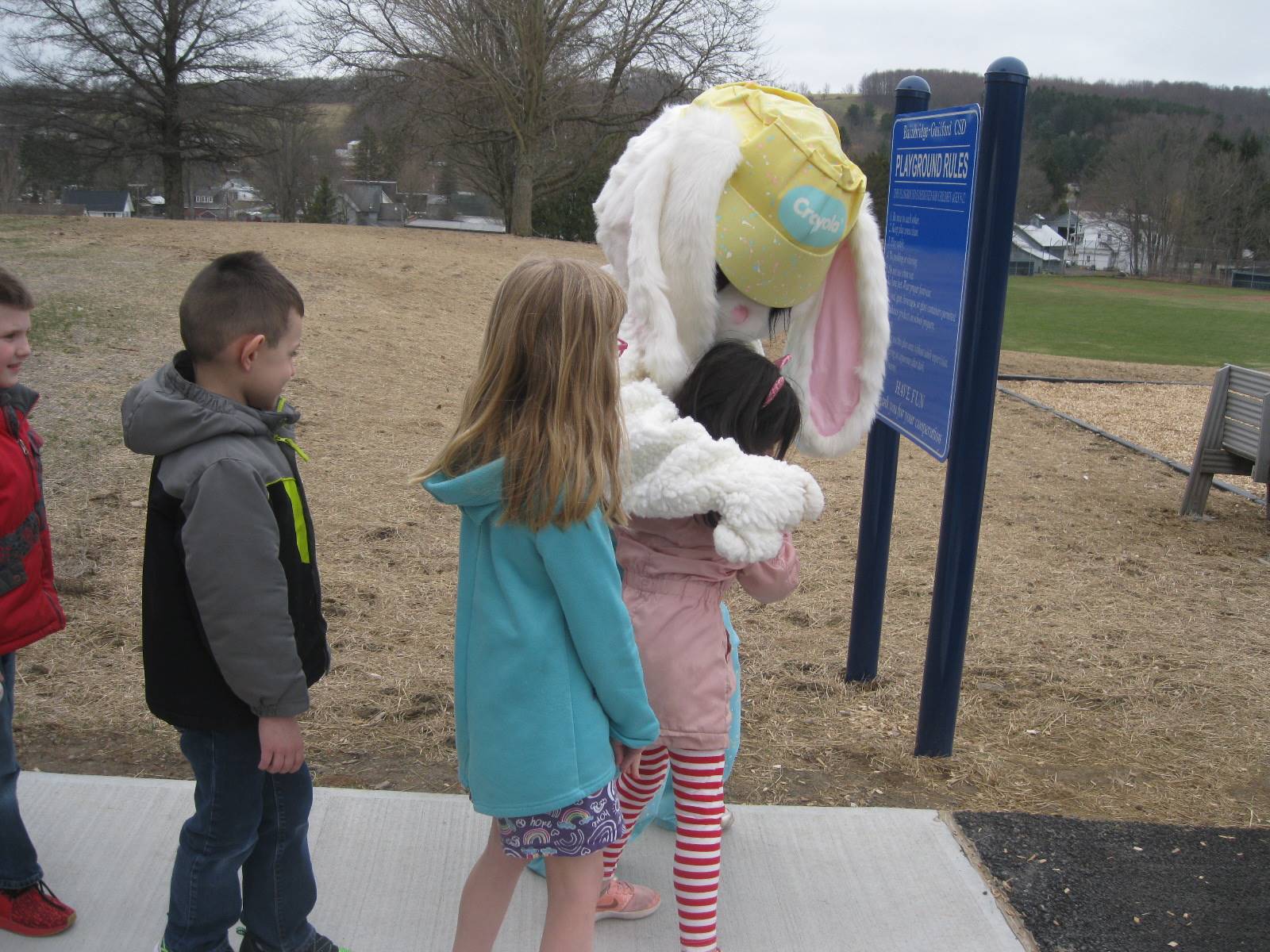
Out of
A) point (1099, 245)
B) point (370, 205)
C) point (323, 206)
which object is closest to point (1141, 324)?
point (323, 206)

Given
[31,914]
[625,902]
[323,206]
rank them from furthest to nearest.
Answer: [323,206] < [625,902] < [31,914]

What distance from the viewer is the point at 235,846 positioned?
2043 mm

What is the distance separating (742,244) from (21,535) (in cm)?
171

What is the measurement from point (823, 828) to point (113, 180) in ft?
122

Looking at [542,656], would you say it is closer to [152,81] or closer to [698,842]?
[698,842]

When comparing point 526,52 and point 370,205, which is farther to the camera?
point 370,205

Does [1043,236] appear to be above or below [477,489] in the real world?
above

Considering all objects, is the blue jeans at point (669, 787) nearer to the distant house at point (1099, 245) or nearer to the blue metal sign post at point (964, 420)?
the blue metal sign post at point (964, 420)

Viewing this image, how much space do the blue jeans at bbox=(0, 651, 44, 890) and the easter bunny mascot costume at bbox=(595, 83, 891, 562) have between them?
1449 mm

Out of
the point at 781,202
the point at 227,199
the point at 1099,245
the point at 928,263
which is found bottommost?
the point at 928,263

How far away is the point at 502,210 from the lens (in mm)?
33031

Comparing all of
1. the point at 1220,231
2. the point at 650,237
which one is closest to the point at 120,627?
the point at 650,237

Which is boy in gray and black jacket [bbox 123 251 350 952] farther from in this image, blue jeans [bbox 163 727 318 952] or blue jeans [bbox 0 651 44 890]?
blue jeans [bbox 0 651 44 890]

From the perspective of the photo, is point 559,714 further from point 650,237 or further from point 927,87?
point 927,87
